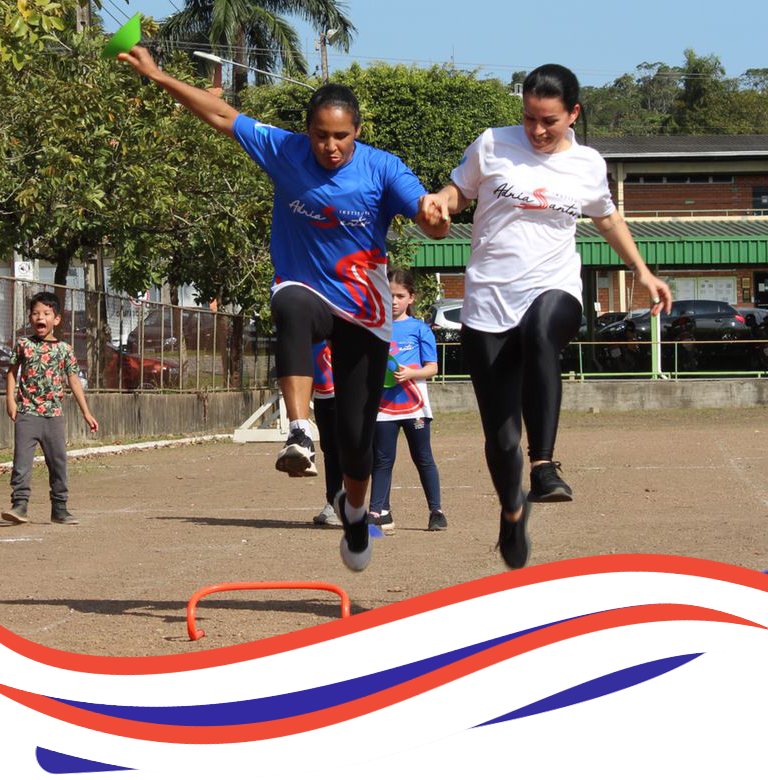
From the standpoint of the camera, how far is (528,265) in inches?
247

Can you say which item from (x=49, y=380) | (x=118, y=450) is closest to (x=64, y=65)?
(x=118, y=450)

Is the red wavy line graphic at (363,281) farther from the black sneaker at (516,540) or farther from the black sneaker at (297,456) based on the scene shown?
the black sneaker at (516,540)

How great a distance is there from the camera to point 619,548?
932 centimetres

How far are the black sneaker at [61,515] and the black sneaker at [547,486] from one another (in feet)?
21.4

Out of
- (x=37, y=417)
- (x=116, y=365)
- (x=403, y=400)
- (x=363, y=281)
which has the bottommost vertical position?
(x=37, y=417)

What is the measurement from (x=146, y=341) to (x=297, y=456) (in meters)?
19.4

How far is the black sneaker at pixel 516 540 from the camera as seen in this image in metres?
6.52

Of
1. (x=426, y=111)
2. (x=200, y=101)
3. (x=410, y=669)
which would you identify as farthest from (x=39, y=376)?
(x=426, y=111)

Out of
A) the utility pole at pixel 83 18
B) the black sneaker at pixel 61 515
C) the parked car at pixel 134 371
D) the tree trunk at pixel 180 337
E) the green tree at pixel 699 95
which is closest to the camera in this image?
the black sneaker at pixel 61 515

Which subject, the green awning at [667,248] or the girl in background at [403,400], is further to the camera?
the green awning at [667,248]

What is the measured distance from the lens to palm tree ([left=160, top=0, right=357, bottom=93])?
151 ft

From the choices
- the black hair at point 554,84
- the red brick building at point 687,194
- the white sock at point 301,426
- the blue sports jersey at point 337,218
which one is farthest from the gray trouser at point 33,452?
the red brick building at point 687,194

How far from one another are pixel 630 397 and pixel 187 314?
34.9 feet

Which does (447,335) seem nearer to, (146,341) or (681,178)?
(146,341)
